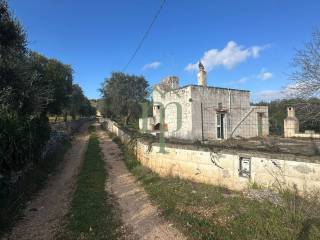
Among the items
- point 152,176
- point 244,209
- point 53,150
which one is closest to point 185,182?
point 152,176

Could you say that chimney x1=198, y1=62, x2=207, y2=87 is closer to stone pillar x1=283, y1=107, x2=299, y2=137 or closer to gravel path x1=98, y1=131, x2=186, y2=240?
stone pillar x1=283, y1=107, x2=299, y2=137

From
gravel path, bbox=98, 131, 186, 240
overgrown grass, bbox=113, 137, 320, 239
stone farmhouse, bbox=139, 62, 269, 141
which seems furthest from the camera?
stone farmhouse, bbox=139, 62, 269, 141

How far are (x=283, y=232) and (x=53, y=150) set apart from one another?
13.7 meters

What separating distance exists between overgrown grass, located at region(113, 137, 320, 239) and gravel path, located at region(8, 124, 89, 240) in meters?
2.63

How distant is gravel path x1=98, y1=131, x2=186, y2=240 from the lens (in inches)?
229

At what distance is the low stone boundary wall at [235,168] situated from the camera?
6.70 m

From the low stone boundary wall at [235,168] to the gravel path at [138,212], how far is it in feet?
5.38

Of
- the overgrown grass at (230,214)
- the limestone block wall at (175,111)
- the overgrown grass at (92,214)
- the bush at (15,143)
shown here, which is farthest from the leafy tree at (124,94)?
the overgrown grass at (230,214)

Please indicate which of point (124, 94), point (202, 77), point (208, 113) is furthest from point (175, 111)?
point (124, 94)

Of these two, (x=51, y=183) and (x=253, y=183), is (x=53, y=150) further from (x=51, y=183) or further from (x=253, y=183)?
(x=253, y=183)

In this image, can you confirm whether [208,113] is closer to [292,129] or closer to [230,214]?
[292,129]

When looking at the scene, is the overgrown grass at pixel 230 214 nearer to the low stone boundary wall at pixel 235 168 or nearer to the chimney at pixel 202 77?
the low stone boundary wall at pixel 235 168

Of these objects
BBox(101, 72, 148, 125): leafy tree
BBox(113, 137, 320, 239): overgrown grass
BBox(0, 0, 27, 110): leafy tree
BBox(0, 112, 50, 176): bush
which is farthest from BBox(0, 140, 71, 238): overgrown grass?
BBox(101, 72, 148, 125): leafy tree

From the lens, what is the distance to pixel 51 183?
10414 millimetres
